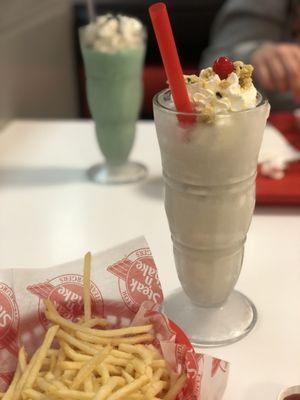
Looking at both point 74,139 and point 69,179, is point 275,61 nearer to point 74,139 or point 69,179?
point 74,139

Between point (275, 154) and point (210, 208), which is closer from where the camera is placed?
point (210, 208)

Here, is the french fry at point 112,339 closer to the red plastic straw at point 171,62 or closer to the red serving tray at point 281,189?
the red plastic straw at point 171,62

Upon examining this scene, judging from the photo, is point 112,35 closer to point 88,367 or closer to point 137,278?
point 137,278

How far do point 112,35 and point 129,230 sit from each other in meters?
0.44

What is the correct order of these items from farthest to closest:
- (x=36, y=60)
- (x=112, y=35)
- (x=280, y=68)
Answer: (x=36, y=60) → (x=280, y=68) → (x=112, y=35)

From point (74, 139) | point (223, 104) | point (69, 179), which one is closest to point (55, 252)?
point (69, 179)

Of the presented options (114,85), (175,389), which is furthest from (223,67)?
(114,85)

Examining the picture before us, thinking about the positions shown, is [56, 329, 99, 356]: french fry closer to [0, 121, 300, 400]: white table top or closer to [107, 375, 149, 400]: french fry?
[107, 375, 149, 400]: french fry

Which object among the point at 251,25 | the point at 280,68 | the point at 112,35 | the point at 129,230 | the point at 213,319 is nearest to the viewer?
the point at 213,319

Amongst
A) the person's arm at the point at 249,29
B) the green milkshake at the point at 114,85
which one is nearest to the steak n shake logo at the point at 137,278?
the green milkshake at the point at 114,85

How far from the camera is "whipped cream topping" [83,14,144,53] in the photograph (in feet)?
4.13

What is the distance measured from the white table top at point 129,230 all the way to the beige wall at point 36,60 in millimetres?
396

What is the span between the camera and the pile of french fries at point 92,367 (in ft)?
2.01

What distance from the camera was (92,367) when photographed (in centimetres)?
63
